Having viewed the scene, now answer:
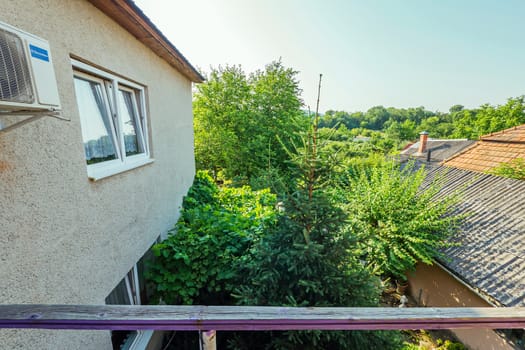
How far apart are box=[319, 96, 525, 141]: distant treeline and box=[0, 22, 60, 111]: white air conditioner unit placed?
3033mm

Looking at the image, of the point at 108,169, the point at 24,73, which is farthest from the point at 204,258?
the point at 24,73

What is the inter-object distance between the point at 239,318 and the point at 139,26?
3.58 meters

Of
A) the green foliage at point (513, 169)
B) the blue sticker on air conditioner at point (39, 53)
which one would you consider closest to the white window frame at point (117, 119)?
the blue sticker on air conditioner at point (39, 53)

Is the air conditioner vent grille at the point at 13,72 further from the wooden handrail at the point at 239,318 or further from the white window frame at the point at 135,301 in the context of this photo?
the white window frame at the point at 135,301

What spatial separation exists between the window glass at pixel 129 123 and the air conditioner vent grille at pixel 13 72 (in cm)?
198

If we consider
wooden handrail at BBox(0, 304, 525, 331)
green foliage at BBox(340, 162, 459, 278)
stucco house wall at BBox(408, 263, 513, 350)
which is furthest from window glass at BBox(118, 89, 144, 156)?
stucco house wall at BBox(408, 263, 513, 350)

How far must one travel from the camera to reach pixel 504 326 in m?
1.20

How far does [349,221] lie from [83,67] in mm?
3698

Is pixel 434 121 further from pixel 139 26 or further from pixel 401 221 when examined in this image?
pixel 139 26

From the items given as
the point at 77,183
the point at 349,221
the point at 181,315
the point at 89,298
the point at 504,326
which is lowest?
the point at 89,298

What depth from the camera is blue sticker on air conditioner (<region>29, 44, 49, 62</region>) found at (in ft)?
4.01

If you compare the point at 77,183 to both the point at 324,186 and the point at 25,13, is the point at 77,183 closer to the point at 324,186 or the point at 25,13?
the point at 25,13

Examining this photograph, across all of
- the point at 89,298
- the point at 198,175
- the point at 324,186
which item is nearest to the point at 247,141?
the point at 198,175

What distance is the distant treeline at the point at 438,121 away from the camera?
116 ft
